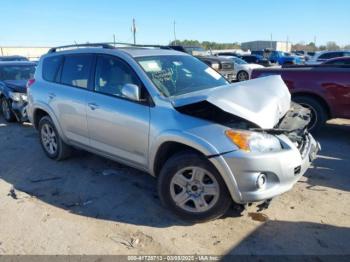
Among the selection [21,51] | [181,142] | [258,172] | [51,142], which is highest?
[21,51]

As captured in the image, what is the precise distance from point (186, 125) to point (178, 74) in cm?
119

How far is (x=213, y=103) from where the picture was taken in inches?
130

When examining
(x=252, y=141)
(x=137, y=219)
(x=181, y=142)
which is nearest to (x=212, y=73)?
(x=181, y=142)

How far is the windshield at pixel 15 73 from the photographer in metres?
9.61

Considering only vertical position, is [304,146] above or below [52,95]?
below

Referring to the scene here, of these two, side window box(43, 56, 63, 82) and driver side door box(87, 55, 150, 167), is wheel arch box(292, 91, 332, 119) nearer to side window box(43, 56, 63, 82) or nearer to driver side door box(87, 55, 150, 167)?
driver side door box(87, 55, 150, 167)

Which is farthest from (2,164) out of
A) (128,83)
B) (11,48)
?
(11,48)

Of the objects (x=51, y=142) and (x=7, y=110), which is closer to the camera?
(x=51, y=142)

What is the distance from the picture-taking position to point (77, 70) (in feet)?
16.3

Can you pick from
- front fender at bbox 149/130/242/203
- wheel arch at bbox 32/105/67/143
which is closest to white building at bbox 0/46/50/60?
wheel arch at bbox 32/105/67/143

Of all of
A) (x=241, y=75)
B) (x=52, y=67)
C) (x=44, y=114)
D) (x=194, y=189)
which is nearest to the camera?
(x=194, y=189)

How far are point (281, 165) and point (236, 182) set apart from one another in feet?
1.54

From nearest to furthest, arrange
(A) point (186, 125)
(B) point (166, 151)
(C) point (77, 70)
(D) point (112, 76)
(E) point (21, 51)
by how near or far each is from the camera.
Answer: (A) point (186, 125) → (B) point (166, 151) → (D) point (112, 76) → (C) point (77, 70) → (E) point (21, 51)

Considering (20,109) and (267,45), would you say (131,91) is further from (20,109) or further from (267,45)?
(267,45)
